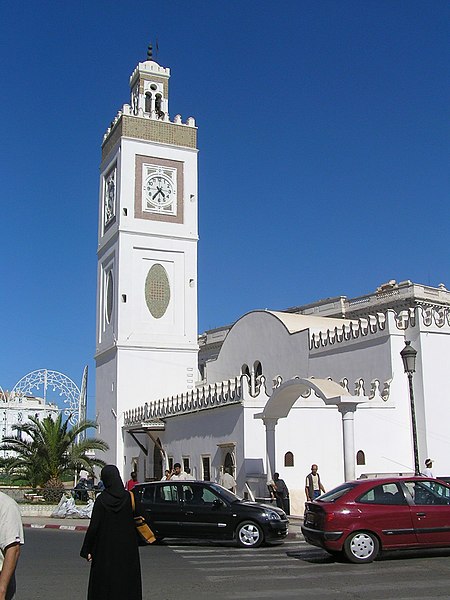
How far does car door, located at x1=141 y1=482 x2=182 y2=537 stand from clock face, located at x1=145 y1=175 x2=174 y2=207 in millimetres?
26431

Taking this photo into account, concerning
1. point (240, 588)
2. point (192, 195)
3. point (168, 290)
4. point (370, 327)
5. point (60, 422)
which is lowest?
point (240, 588)

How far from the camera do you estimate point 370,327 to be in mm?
25828

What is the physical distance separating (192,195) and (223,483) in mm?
23971

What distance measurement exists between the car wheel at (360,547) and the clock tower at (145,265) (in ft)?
84.8

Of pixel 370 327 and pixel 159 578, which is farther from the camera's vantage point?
pixel 370 327

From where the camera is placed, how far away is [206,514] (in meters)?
14.9

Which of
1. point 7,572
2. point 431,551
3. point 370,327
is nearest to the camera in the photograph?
point 7,572

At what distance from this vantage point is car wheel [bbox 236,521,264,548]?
573 inches

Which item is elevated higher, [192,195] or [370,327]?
[192,195]

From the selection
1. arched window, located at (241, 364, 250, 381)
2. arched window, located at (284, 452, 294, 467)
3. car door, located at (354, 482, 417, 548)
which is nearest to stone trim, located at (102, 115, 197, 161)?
arched window, located at (241, 364, 250, 381)

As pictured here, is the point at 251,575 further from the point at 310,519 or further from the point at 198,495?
the point at 198,495

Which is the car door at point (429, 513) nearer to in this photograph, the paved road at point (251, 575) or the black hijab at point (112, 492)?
the paved road at point (251, 575)

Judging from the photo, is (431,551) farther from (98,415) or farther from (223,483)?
(98,415)

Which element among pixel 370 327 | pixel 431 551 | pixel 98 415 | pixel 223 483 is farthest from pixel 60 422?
pixel 431 551
